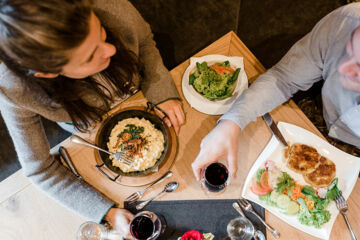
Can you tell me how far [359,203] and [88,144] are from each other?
1.29 m

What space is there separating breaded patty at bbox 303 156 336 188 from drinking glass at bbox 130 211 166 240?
74 cm

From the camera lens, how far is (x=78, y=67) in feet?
3.05

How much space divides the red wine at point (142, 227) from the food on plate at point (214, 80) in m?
0.66

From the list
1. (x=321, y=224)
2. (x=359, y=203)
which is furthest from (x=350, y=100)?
(x=321, y=224)

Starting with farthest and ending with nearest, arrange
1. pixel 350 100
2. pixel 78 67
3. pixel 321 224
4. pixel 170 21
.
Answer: pixel 170 21 < pixel 350 100 < pixel 321 224 < pixel 78 67

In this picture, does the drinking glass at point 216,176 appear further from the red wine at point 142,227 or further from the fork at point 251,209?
the red wine at point 142,227

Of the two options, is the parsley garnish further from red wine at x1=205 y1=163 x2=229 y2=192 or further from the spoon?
the spoon

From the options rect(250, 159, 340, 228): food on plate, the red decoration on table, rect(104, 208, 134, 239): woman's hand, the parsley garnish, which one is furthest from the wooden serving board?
the parsley garnish

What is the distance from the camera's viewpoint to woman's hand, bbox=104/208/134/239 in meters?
1.14

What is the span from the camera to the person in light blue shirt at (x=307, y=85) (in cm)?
114

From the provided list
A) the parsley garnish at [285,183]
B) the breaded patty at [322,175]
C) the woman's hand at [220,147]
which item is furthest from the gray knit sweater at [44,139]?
the breaded patty at [322,175]

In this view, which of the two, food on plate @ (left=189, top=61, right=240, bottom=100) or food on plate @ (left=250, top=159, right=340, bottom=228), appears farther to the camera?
food on plate @ (left=189, top=61, right=240, bottom=100)

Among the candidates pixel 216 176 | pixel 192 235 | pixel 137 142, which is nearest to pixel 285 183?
pixel 216 176

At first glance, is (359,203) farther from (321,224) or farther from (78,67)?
(78,67)
